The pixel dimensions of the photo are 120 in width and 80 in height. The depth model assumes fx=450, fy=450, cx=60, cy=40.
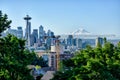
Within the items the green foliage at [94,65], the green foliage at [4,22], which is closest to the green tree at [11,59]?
the green foliage at [4,22]

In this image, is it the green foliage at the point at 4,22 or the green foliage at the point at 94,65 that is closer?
the green foliage at the point at 4,22

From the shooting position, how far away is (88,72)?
94.9ft

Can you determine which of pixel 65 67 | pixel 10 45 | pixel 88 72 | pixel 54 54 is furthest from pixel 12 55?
pixel 54 54

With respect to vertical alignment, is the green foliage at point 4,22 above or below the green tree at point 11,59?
above

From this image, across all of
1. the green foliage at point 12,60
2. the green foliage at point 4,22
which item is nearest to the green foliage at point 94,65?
the green foliage at point 12,60

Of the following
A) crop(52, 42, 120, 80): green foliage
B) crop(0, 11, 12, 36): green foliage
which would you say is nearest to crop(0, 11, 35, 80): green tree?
crop(0, 11, 12, 36): green foliage

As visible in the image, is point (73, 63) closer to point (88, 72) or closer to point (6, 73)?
point (88, 72)

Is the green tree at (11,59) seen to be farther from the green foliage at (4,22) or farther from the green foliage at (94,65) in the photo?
the green foliage at (94,65)

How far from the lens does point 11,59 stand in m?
24.4

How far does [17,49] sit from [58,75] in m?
5.67

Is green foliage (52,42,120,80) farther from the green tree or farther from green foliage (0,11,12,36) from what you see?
green foliage (0,11,12,36)

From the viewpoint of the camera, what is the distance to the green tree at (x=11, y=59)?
23484 mm

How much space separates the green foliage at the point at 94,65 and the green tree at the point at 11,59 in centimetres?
430

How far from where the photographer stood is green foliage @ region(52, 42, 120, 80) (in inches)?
1128
